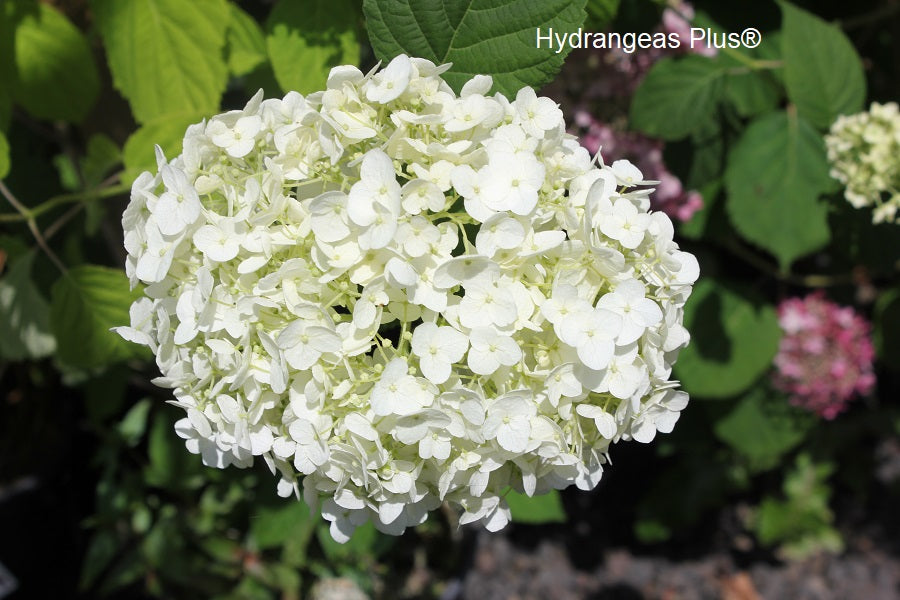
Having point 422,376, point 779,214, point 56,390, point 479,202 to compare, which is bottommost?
point 56,390

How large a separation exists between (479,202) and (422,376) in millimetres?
166

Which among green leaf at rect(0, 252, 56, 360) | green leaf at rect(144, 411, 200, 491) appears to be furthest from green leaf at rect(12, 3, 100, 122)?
green leaf at rect(144, 411, 200, 491)

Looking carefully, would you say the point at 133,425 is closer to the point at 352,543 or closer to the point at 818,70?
the point at 352,543

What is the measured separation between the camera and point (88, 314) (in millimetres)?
1097

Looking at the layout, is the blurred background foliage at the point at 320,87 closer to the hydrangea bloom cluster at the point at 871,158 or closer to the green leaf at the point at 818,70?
the green leaf at the point at 818,70

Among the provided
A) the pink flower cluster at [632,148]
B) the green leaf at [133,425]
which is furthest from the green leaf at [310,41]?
the green leaf at [133,425]

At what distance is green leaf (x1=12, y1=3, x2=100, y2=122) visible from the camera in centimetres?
121

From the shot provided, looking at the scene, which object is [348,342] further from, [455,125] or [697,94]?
[697,94]

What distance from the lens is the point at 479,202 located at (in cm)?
67

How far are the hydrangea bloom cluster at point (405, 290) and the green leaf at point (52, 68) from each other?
646 millimetres

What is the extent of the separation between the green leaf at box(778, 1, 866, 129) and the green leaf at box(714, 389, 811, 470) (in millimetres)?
819

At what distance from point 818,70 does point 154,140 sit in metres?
1.09

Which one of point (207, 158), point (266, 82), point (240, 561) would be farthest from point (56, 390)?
point (207, 158)

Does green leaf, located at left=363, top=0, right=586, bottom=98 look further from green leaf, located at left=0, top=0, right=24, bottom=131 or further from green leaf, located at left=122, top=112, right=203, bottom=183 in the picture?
green leaf, located at left=0, top=0, right=24, bottom=131
